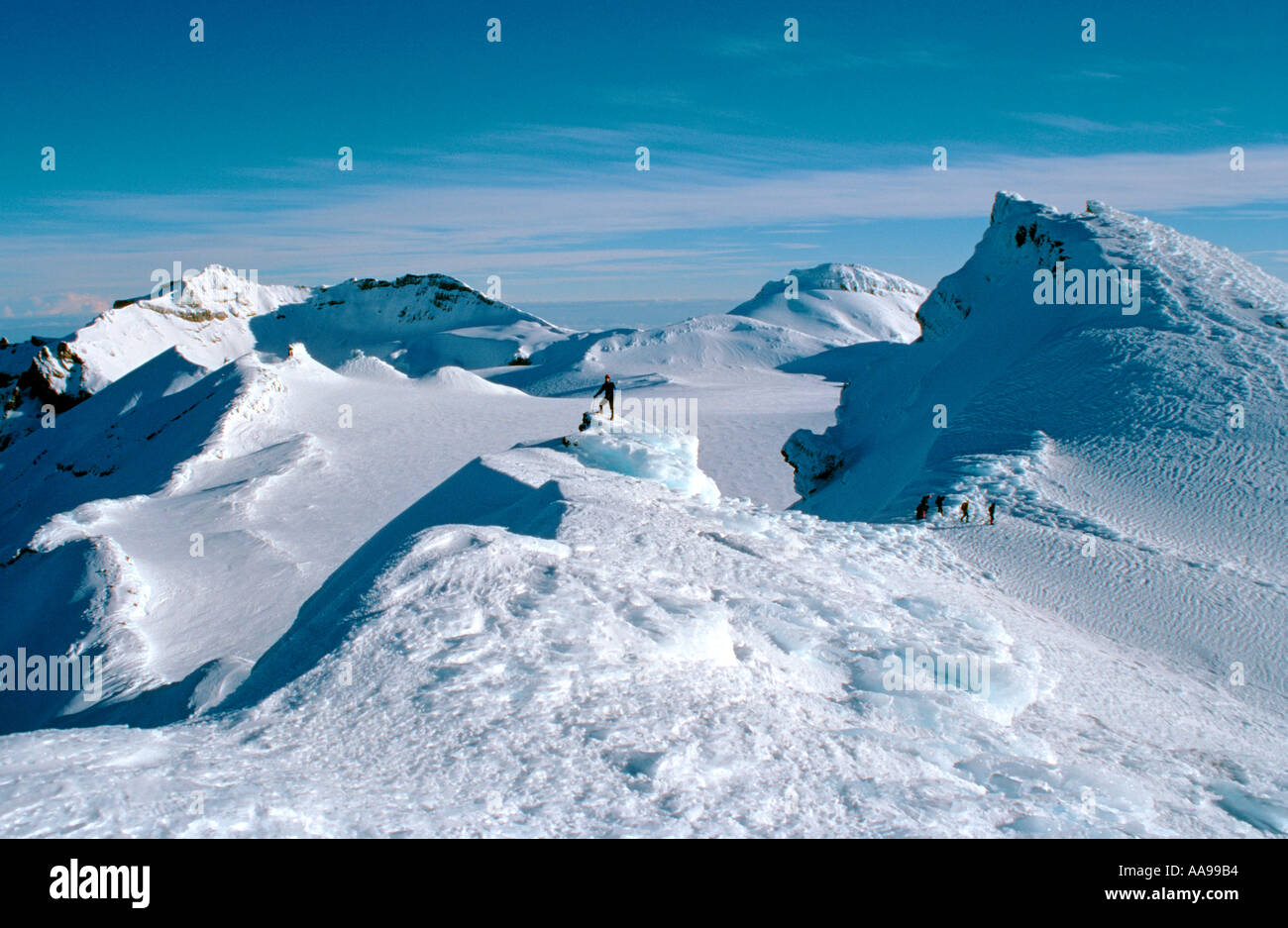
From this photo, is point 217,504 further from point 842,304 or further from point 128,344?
point 842,304

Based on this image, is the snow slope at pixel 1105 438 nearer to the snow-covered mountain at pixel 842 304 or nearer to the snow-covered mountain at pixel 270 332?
the snow-covered mountain at pixel 270 332

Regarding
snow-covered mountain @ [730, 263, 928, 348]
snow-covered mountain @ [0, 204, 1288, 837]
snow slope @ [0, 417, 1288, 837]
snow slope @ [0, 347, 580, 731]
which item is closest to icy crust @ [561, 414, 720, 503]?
snow-covered mountain @ [0, 204, 1288, 837]

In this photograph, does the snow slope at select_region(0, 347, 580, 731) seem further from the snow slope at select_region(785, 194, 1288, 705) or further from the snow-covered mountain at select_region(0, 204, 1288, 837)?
the snow slope at select_region(785, 194, 1288, 705)

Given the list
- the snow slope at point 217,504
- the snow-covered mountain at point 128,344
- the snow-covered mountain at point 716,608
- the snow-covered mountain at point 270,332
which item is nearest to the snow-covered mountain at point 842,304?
the snow-covered mountain at point 270,332

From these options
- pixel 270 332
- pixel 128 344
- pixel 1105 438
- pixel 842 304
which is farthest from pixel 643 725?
pixel 270 332

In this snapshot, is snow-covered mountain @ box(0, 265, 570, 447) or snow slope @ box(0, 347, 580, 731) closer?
snow slope @ box(0, 347, 580, 731)

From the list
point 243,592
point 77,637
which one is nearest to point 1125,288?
point 243,592
